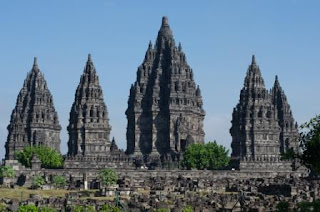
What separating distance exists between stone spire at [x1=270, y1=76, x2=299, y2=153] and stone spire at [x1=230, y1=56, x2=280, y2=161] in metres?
6.86

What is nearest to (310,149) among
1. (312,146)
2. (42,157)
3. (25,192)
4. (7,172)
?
(312,146)

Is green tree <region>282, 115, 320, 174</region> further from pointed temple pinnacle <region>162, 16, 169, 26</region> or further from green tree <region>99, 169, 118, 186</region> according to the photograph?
pointed temple pinnacle <region>162, 16, 169, 26</region>

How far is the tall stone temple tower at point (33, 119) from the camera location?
566ft

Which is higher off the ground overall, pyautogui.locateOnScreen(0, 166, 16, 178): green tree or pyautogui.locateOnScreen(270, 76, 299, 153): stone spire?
pyautogui.locateOnScreen(270, 76, 299, 153): stone spire

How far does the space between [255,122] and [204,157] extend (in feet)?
60.3

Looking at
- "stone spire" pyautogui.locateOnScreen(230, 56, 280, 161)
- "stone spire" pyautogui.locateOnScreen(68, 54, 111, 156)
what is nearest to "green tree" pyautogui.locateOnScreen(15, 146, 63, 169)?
"stone spire" pyautogui.locateOnScreen(68, 54, 111, 156)

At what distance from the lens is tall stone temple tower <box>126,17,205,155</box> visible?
6718 inches

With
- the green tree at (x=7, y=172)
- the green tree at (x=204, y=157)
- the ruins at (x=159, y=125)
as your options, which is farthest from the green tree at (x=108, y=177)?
the green tree at (x=204, y=157)

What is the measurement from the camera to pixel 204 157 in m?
160

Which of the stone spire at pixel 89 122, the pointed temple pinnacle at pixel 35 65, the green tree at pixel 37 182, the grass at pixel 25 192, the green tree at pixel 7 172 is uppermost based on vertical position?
the pointed temple pinnacle at pixel 35 65

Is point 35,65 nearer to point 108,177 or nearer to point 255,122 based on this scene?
point 255,122

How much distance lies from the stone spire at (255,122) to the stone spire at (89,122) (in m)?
28.7

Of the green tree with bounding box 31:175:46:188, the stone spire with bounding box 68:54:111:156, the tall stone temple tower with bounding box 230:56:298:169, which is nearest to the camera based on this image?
the green tree with bounding box 31:175:46:188

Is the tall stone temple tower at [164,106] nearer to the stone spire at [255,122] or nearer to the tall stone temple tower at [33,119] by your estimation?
the stone spire at [255,122]
